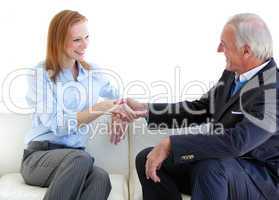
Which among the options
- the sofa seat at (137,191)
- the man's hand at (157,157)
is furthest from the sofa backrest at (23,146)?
the man's hand at (157,157)

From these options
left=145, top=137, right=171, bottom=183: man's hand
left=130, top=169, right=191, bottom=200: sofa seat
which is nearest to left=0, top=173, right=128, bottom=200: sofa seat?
left=130, top=169, right=191, bottom=200: sofa seat

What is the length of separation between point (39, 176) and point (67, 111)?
360mm

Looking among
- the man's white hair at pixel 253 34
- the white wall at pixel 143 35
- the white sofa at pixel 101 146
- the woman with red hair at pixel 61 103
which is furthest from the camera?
the white wall at pixel 143 35

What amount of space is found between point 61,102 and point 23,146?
1.18 ft

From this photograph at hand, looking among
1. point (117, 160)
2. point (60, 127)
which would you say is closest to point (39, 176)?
point (60, 127)

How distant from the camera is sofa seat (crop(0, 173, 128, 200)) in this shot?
80.3 inches

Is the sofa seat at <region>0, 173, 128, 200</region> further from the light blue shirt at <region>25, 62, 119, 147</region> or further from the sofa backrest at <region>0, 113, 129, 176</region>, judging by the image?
the light blue shirt at <region>25, 62, 119, 147</region>

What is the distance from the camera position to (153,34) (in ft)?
8.92

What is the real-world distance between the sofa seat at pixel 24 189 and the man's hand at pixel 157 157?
0.28 meters

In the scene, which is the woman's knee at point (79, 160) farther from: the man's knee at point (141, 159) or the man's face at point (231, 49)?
the man's face at point (231, 49)

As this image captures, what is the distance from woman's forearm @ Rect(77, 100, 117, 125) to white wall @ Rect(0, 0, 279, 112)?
0.47 meters

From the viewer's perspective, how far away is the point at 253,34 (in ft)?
6.06

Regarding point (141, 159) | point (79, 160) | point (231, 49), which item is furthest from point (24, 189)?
point (231, 49)

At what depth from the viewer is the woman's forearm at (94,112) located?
2.22 m
